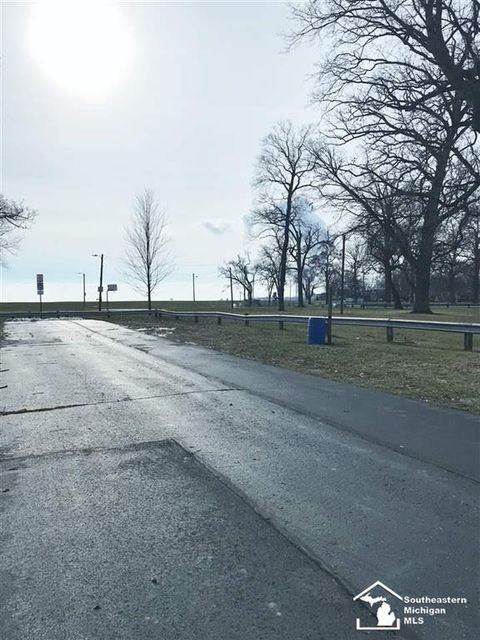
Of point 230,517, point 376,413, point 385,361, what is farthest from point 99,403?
point 385,361

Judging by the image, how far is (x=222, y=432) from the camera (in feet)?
18.0

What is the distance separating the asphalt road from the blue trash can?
8.40m

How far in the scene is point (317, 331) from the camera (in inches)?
602

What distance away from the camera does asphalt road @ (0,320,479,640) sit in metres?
2.36

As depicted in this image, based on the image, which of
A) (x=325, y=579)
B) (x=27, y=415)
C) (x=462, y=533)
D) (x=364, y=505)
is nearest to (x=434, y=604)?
(x=325, y=579)

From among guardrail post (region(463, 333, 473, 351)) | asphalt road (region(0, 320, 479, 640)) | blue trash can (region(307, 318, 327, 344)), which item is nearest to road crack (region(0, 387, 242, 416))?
asphalt road (region(0, 320, 479, 640))

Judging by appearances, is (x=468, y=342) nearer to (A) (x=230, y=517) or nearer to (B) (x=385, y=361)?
(B) (x=385, y=361)

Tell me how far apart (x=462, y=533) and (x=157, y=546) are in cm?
200

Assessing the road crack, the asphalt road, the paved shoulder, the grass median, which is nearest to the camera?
the asphalt road

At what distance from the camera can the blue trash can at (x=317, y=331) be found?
15.3 m

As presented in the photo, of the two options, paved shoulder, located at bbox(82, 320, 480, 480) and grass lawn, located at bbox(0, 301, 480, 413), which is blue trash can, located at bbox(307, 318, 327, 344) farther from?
paved shoulder, located at bbox(82, 320, 480, 480)

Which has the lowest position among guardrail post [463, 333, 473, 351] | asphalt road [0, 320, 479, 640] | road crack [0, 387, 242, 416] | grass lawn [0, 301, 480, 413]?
asphalt road [0, 320, 479, 640]

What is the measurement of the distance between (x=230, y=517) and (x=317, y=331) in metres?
12.3

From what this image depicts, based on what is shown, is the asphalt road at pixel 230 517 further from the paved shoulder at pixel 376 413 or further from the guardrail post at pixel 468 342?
the guardrail post at pixel 468 342
